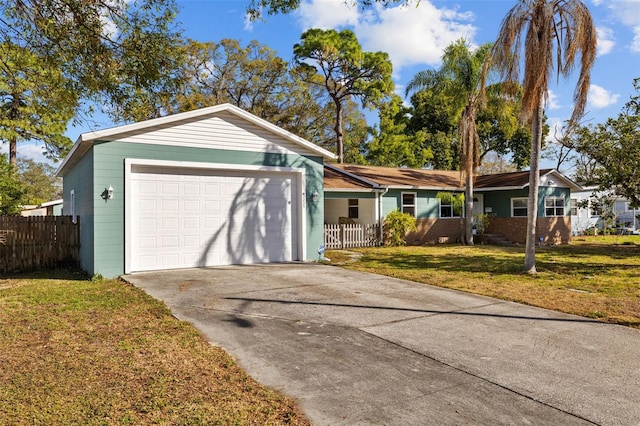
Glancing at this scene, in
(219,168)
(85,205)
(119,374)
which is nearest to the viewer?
(119,374)

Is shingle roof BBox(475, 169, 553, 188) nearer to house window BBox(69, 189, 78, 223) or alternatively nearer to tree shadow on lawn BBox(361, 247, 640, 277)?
tree shadow on lawn BBox(361, 247, 640, 277)

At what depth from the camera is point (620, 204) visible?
32.2m

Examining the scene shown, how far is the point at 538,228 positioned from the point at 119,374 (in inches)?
828

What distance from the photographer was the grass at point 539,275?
7.53 meters

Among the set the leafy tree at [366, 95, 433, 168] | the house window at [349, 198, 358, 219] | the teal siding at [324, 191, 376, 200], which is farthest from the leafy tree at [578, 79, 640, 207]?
the leafy tree at [366, 95, 433, 168]

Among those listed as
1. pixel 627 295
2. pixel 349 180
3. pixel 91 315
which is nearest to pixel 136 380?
pixel 91 315

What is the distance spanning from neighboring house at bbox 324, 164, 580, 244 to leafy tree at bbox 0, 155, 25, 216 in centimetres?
1421

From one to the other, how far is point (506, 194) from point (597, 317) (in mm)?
15961

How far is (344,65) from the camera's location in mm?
30750

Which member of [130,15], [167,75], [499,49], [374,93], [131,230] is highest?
[374,93]

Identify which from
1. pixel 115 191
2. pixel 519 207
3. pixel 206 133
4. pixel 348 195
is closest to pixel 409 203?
pixel 348 195

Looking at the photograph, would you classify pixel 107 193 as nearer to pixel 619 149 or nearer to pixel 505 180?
pixel 619 149

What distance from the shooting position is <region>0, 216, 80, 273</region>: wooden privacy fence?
11000 mm

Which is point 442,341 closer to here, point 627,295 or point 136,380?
point 136,380
